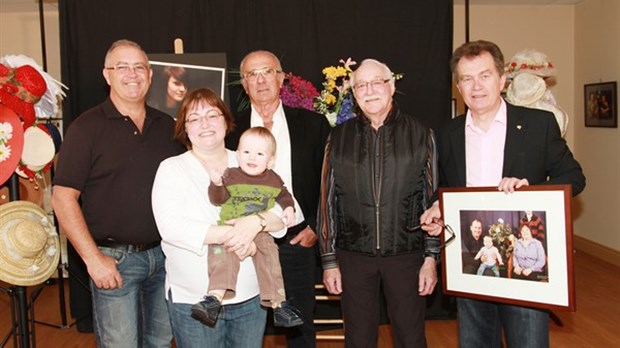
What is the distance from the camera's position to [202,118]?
6.83 ft

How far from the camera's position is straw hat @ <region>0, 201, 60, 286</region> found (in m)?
2.75

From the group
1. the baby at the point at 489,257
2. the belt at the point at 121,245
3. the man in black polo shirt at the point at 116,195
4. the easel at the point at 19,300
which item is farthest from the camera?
the easel at the point at 19,300

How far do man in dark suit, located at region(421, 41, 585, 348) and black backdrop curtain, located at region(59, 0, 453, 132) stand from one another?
2234mm

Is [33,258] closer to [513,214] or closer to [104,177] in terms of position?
[104,177]

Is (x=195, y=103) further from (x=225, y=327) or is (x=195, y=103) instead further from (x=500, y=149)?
(x=500, y=149)

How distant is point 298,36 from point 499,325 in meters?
2.93

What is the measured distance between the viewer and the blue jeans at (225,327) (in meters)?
2.05

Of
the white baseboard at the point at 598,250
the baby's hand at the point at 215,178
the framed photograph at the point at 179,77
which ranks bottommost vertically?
the white baseboard at the point at 598,250

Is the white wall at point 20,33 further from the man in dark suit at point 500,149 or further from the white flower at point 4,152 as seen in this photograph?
the man in dark suit at point 500,149

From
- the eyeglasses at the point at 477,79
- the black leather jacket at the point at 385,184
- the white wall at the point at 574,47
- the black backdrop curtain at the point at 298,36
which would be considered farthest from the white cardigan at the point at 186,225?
the white wall at the point at 574,47

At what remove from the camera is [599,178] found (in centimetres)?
685

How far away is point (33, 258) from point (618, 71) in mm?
6370

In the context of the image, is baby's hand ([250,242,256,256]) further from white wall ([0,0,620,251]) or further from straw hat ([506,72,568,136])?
white wall ([0,0,620,251])

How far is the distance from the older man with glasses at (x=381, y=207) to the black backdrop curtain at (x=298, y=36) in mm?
2116
